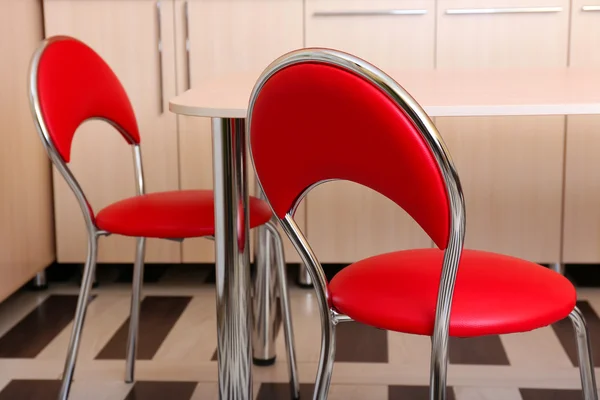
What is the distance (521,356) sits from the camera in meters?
2.35

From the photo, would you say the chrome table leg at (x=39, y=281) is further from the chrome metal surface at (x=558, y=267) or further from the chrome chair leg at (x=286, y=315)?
the chrome metal surface at (x=558, y=267)

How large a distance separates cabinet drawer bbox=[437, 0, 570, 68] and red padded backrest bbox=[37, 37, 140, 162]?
1165 millimetres

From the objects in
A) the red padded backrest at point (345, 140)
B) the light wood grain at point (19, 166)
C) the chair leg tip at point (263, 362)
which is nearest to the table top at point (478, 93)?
the red padded backrest at point (345, 140)

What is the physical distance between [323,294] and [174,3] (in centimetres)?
179

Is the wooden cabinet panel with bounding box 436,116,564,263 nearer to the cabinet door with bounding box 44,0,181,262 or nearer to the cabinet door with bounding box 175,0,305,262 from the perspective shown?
the cabinet door with bounding box 175,0,305,262

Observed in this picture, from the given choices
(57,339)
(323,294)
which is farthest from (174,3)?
(323,294)

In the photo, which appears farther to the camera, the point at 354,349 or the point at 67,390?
the point at 354,349

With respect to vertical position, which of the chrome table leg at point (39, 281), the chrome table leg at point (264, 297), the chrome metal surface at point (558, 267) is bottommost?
the chrome table leg at point (39, 281)

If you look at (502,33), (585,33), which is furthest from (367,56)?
(585,33)

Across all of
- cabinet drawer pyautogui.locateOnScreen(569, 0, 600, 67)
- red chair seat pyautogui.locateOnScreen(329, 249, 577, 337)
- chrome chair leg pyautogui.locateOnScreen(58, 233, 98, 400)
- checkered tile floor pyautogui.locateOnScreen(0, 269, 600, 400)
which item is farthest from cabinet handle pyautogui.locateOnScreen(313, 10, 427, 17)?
red chair seat pyautogui.locateOnScreen(329, 249, 577, 337)

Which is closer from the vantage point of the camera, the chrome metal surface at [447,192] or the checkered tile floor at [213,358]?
the chrome metal surface at [447,192]

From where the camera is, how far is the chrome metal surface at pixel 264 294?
216cm

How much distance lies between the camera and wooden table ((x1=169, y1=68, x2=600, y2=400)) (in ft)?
4.60

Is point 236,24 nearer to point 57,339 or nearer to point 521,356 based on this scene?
point 57,339
